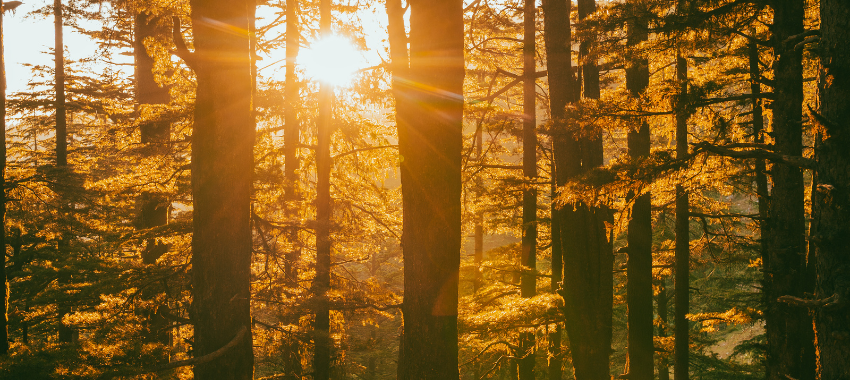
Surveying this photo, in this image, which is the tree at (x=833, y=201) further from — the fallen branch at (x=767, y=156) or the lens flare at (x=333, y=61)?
the lens flare at (x=333, y=61)

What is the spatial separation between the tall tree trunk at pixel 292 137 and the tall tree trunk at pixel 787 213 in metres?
8.12

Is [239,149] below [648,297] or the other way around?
the other way around

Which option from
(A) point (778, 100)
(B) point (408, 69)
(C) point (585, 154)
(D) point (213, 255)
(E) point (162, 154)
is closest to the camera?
(B) point (408, 69)

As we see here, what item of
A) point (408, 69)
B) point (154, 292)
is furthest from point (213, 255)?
point (154, 292)

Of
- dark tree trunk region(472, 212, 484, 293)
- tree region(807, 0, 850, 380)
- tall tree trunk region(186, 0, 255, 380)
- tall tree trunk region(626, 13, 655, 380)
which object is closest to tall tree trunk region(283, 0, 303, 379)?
tall tree trunk region(186, 0, 255, 380)

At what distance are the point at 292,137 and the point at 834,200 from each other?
10486mm

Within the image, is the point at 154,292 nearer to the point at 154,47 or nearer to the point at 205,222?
the point at 154,47

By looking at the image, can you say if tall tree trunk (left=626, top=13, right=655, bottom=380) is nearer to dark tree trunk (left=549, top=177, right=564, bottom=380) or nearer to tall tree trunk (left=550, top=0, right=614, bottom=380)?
dark tree trunk (left=549, top=177, right=564, bottom=380)

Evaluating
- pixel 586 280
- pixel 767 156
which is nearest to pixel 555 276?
pixel 586 280

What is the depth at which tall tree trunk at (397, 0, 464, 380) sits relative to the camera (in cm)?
369

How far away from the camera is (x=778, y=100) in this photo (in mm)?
5750

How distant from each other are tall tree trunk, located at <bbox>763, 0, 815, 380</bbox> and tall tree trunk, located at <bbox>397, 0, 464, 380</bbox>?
4.75 meters

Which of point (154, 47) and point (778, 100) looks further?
point (154, 47)

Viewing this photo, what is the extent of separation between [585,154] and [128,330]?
8180 millimetres
